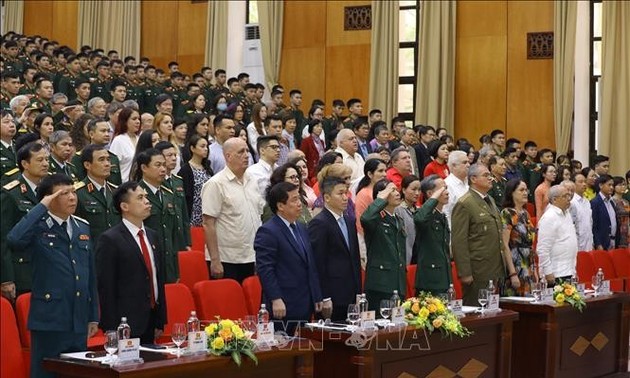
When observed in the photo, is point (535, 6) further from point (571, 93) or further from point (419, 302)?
point (419, 302)

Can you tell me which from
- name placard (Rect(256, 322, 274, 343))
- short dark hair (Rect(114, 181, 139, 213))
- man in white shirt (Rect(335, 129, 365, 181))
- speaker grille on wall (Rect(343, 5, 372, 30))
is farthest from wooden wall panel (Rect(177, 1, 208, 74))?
name placard (Rect(256, 322, 274, 343))

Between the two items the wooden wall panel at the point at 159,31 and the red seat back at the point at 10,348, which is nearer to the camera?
the red seat back at the point at 10,348

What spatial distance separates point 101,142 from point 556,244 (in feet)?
10.6

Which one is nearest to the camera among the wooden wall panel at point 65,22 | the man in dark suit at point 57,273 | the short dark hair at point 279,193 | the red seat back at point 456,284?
the man in dark suit at point 57,273

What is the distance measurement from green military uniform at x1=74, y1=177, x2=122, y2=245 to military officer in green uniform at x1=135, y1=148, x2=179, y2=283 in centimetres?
24

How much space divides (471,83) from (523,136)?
115cm

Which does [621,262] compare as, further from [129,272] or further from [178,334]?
[178,334]

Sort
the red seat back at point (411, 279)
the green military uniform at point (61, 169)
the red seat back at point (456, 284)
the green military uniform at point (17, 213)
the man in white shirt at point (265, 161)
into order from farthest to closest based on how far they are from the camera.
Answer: the red seat back at point (456, 284) < the man in white shirt at point (265, 161) < the red seat back at point (411, 279) < the green military uniform at point (61, 169) < the green military uniform at point (17, 213)

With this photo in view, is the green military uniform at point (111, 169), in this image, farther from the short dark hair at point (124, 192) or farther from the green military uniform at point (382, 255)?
the green military uniform at point (382, 255)

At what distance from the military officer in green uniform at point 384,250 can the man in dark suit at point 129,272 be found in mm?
1431

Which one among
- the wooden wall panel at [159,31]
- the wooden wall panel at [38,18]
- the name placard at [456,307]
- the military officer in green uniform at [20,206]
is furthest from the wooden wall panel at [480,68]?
the military officer in green uniform at [20,206]

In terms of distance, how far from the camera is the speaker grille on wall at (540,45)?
47.2ft

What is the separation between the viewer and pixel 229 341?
4.15m

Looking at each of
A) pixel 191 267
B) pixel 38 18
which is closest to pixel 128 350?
pixel 191 267
